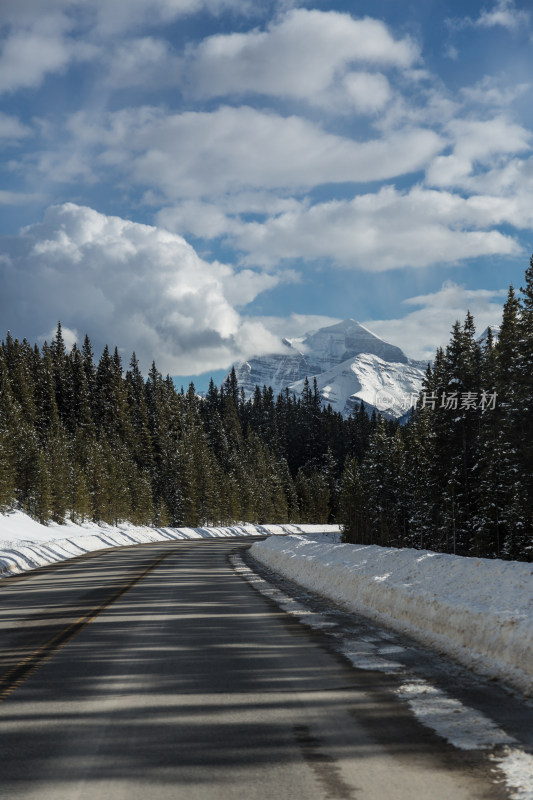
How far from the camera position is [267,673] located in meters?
7.70

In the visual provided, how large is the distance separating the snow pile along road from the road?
1.41 m

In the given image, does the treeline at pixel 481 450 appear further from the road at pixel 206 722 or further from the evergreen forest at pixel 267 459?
the road at pixel 206 722

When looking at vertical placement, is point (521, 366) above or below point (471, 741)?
above

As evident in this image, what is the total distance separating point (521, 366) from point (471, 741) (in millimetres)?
37101

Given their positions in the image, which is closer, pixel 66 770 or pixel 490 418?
pixel 66 770

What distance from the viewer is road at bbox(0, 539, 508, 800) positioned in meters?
4.41

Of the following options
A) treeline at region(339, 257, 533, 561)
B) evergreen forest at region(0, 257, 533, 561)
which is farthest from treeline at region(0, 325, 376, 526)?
treeline at region(339, 257, 533, 561)

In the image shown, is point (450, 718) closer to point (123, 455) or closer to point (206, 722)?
point (206, 722)

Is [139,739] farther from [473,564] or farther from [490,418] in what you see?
[490,418]

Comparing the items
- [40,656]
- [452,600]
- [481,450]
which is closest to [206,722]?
[40,656]

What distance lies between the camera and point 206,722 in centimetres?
578

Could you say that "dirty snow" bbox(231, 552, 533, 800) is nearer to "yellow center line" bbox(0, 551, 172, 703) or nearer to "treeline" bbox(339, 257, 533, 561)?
"yellow center line" bbox(0, 551, 172, 703)

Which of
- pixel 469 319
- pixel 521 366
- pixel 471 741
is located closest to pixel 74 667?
pixel 471 741

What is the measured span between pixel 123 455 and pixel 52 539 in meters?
57.6
